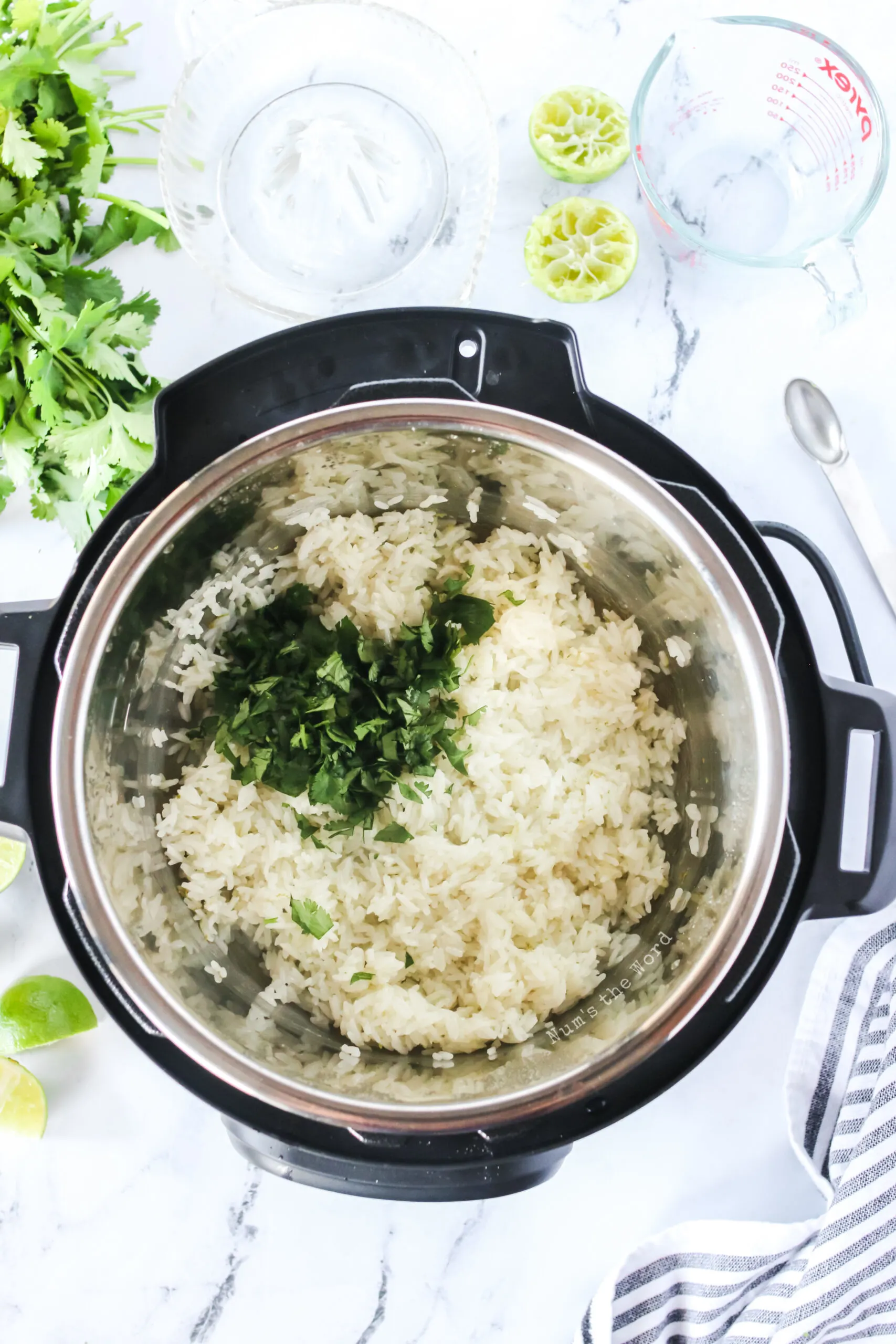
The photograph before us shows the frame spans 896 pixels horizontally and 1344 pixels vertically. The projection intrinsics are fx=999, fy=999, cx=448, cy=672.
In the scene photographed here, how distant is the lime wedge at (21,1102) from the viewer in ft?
4.76

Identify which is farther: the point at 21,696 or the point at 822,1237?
the point at 822,1237

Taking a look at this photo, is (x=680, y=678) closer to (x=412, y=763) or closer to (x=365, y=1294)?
(x=412, y=763)

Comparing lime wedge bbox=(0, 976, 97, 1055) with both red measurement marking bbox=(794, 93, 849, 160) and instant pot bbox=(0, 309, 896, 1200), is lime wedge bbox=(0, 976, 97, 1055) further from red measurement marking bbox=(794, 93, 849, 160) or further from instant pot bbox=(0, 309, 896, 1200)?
red measurement marking bbox=(794, 93, 849, 160)

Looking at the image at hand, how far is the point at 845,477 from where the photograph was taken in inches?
57.5

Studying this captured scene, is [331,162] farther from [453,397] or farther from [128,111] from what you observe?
[453,397]

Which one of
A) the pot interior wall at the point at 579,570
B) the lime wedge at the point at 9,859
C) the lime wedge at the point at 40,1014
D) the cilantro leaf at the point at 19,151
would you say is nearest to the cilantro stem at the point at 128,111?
the cilantro leaf at the point at 19,151

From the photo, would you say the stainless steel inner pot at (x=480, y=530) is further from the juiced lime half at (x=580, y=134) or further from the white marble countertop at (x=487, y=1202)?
the juiced lime half at (x=580, y=134)

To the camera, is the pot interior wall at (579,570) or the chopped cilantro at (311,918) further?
the chopped cilantro at (311,918)

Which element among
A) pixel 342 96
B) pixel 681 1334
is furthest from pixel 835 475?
pixel 681 1334

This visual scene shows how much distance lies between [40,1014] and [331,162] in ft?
4.43

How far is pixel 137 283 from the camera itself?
150cm

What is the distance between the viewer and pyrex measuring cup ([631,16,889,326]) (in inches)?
56.3

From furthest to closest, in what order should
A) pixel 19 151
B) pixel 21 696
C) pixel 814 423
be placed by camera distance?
pixel 814 423 < pixel 19 151 < pixel 21 696

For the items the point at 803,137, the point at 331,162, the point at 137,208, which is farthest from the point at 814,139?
the point at 137,208
